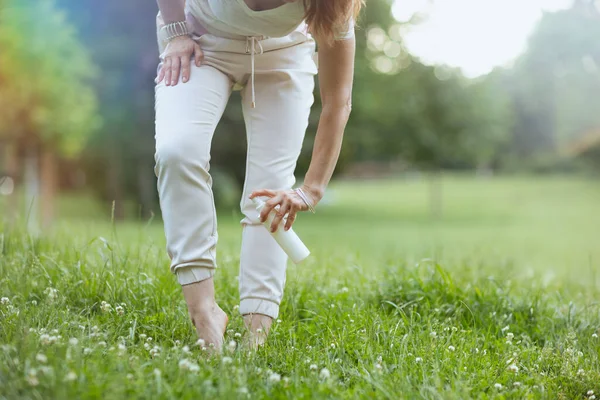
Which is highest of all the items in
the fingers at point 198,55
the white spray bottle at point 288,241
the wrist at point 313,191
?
the fingers at point 198,55

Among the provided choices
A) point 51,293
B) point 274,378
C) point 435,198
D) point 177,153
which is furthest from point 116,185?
point 274,378

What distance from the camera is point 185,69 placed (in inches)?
83.4

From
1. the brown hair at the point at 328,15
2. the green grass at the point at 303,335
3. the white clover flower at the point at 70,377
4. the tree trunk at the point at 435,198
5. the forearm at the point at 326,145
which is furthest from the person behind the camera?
the tree trunk at the point at 435,198

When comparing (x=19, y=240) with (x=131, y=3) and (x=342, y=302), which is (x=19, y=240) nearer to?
(x=342, y=302)

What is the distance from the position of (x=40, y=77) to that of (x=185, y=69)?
1031 cm

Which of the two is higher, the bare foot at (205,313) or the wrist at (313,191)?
the wrist at (313,191)

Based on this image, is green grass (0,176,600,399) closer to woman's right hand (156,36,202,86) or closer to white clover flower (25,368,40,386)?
white clover flower (25,368,40,386)

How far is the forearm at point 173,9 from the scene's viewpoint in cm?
217

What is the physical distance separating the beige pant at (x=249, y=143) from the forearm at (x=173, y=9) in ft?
0.37

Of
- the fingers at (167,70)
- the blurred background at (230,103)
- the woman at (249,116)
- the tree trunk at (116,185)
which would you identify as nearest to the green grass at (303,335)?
the woman at (249,116)

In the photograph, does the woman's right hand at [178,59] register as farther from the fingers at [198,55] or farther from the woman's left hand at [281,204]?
the woman's left hand at [281,204]

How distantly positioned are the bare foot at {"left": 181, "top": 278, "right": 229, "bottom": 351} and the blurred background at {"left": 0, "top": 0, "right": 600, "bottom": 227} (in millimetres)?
8016

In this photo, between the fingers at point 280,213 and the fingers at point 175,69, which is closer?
the fingers at point 280,213

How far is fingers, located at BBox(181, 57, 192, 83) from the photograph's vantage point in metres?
2.10
